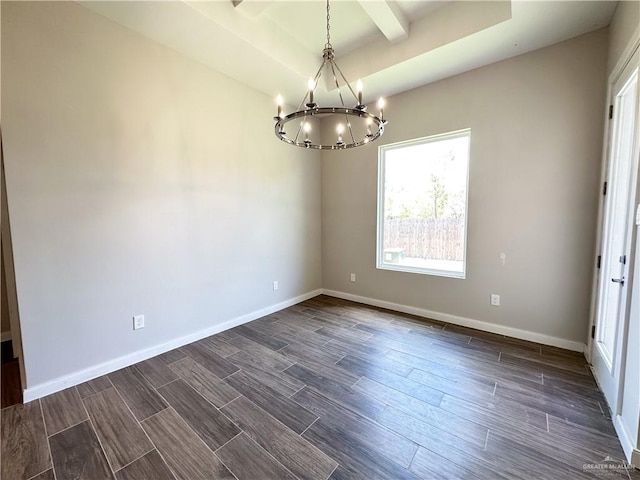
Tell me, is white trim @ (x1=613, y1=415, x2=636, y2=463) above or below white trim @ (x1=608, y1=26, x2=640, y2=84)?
below

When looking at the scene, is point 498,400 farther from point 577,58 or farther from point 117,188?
point 117,188

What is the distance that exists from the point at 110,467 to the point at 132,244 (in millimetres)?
1617

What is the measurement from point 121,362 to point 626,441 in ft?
11.6

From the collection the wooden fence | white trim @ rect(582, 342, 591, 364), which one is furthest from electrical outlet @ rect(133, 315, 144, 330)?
white trim @ rect(582, 342, 591, 364)

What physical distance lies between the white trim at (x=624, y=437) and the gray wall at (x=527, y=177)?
1.17 m

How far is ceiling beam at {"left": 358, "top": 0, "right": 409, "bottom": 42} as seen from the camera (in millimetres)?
2270

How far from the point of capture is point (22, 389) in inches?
76.7

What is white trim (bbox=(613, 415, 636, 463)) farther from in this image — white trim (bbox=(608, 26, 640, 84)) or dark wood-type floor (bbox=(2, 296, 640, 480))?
white trim (bbox=(608, 26, 640, 84))

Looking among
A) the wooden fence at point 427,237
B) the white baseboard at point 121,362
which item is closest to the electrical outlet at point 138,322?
the white baseboard at point 121,362

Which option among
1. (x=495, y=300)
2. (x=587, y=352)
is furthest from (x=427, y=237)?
(x=587, y=352)

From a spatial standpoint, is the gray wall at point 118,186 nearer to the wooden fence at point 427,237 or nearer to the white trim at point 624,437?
the wooden fence at point 427,237

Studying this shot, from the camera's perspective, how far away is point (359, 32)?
2820 mm

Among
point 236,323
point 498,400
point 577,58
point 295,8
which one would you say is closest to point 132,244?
point 236,323

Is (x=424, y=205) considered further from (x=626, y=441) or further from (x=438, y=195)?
(x=626, y=441)
